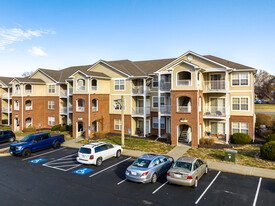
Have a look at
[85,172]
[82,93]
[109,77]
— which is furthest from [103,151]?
[109,77]

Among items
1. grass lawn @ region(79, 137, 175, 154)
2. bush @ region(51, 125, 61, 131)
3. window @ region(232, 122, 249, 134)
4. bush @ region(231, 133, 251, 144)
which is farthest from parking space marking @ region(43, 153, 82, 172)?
window @ region(232, 122, 249, 134)

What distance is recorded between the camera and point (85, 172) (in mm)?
15500

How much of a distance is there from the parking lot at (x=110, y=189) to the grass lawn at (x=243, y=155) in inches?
119

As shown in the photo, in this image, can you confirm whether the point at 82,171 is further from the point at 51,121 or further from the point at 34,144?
the point at 51,121

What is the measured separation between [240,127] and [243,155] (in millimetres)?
6964

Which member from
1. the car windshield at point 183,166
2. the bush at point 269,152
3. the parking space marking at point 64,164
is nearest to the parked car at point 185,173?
the car windshield at point 183,166

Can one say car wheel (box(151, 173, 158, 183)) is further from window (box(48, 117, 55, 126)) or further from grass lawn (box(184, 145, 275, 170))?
window (box(48, 117, 55, 126))

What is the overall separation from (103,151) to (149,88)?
13743mm

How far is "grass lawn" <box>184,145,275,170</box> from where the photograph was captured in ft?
55.6

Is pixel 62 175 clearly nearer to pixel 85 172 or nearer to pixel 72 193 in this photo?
pixel 85 172

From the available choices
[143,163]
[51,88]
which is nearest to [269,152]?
[143,163]

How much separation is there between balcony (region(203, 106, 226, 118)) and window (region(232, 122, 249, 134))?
2.36m

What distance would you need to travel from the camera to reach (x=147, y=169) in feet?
42.5

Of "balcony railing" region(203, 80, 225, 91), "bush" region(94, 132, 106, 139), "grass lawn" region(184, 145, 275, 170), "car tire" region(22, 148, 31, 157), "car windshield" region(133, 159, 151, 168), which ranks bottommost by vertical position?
"grass lawn" region(184, 145, 275, 170)
